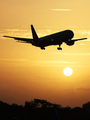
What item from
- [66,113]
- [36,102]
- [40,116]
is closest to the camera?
[40,116]

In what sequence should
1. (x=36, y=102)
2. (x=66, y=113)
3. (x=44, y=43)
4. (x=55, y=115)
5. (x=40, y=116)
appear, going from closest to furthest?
1. (x=55, y=115)
2. (x=44, y=43)
3. (x=40, y=116)
4. (x=66, y=113)
5. (x=36, y=102)

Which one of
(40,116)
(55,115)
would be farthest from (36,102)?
(55,115)

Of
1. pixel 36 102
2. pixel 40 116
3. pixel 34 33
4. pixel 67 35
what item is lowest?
pixel 40 116

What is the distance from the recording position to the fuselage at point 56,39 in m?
129

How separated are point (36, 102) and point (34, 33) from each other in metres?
50.9

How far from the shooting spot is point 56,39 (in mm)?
130875

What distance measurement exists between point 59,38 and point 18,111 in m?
50.6

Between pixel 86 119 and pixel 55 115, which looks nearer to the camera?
pixel 55 115

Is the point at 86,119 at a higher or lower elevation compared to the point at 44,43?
lower

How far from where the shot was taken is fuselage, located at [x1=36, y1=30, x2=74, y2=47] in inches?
5094

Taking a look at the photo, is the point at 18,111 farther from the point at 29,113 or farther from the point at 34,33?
the point at 34,33

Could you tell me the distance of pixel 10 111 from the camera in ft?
509

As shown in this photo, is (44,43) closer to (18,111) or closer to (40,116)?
(40,116)

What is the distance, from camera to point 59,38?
131000 millimetres
